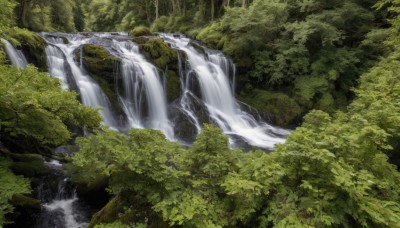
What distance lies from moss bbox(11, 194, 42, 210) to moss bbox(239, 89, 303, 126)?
11.4m

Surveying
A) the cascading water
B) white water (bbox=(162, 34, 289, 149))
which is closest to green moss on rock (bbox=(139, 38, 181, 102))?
white water (bbox=(162, 34, 289, 149))

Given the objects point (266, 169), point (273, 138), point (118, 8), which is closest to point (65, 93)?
point (266, 169)

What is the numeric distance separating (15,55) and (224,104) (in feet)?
31.0

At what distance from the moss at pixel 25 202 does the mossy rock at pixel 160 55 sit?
9.26 m

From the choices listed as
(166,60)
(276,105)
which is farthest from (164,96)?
(276,105)

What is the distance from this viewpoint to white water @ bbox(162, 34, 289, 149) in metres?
13.3

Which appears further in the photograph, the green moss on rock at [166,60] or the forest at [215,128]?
the green moss on rock at [166,60]

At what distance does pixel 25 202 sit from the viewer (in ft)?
19.6

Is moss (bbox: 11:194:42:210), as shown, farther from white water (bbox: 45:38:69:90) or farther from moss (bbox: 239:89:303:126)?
moss (bbox: 239:89:303:126)

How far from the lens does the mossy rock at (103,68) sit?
12727 mm

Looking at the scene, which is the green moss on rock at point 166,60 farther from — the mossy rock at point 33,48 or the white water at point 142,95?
the mossy rock at point 33,48

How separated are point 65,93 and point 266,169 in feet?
11.6

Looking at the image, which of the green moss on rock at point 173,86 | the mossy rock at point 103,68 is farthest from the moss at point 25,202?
the green moss on rock at point 173,86

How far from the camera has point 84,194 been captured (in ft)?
23.0
